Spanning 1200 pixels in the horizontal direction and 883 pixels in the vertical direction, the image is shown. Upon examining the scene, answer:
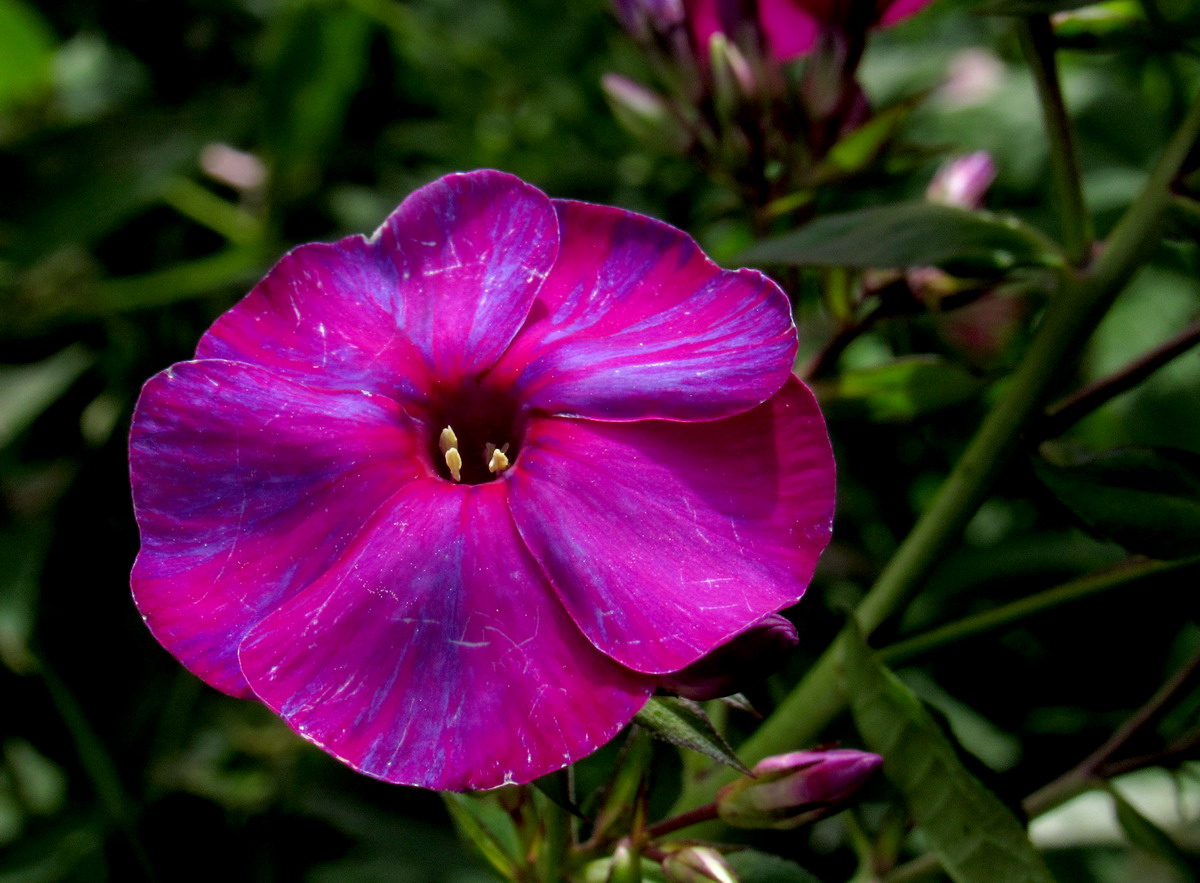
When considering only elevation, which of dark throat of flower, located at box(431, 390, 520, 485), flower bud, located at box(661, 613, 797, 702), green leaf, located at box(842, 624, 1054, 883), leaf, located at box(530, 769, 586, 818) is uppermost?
dark throat of flower, located at box(431, 390, 520, 485)

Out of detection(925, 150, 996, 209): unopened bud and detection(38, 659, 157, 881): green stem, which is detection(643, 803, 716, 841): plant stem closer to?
detection(925, 150, 996, 209): unopened bud

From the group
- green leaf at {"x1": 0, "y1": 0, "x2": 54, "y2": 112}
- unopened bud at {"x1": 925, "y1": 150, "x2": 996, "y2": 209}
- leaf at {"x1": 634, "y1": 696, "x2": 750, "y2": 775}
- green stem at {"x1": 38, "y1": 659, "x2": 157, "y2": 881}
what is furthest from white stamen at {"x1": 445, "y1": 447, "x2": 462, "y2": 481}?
green leaf at {"x1": 0, "y1": 0, "x2": 54, "y2": 112}

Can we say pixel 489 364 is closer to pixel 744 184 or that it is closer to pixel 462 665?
pixel 462 665

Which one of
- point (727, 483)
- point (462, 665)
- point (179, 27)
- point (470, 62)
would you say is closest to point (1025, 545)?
point (727, 483)

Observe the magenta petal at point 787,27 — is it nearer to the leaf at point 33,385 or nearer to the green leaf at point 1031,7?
the green leaf at point 1031,7

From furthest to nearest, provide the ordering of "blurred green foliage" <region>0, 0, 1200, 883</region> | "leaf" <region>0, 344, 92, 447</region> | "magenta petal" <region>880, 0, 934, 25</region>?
"leaf" <region>0, 344, 92, 447</region>, "blurred green foliage" <region>0, 0, 1200, 883</region>, "magenta petal" <region>880, 0, 934, 25</region>

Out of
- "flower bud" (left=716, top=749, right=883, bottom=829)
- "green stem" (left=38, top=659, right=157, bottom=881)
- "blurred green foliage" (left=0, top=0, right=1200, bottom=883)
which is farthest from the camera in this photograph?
"green stem" (left=38, top=659, right=157, bottom=881)

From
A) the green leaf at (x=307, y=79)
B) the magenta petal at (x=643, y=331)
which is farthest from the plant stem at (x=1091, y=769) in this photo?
the green leaf at (x=307, y=79)
